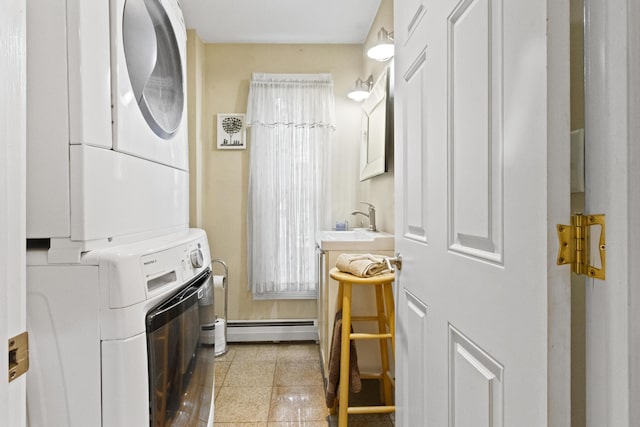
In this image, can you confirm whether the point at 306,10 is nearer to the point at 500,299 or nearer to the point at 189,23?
the point at 189,23

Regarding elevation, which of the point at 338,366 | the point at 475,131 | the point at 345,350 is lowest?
the point at 338,366

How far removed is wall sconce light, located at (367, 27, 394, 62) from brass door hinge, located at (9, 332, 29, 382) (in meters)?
2.09

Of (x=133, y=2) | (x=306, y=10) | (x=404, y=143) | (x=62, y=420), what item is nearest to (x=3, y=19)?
(x=133, y=2)

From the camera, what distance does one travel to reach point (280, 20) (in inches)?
111

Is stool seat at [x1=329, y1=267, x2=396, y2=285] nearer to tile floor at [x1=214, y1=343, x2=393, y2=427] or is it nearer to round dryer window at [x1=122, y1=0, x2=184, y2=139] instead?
tile floor at [x1=214, y1=343, x2=393, y2=427]

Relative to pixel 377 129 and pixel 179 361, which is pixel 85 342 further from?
pixel 377 129

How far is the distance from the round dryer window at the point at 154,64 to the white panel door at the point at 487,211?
82 centimetres

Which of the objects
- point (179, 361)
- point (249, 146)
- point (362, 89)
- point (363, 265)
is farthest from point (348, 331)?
point (249, 146)

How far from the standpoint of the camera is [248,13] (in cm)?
274

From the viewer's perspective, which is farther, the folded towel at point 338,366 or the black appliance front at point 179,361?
the folded towel at point 338,366

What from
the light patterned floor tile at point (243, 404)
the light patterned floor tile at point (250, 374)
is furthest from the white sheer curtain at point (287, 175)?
the light patterned floor tile at point (243, 404)
